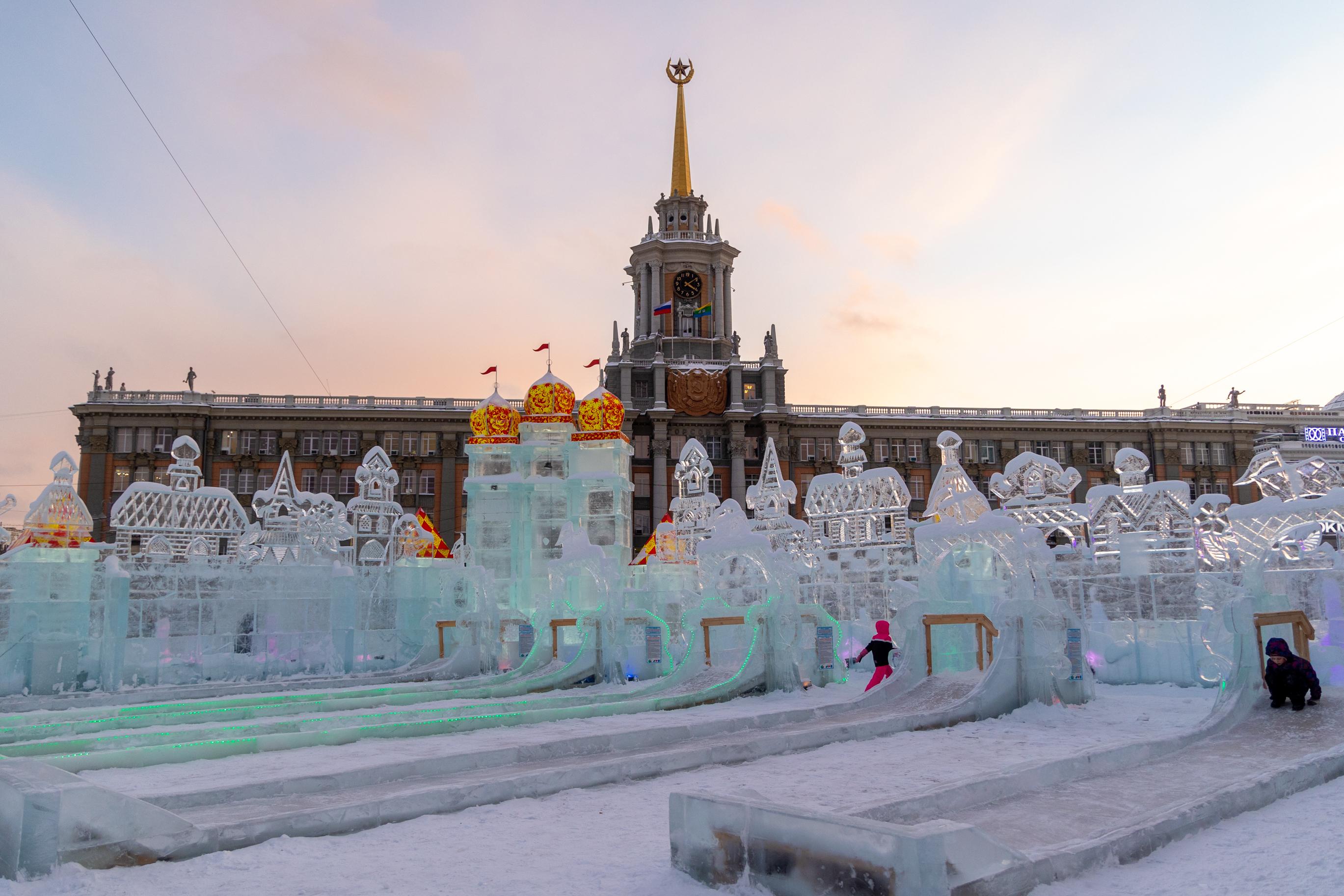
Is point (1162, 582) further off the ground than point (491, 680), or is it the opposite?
point (1162, 582)

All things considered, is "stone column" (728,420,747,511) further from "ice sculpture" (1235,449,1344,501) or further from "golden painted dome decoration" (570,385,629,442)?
"ice sculpture" (1235,449,1344,501)

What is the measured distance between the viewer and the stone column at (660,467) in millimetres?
59656

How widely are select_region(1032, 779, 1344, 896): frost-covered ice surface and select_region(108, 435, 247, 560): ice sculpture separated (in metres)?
20.4

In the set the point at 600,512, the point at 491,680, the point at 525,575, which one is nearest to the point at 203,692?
the point at 491,680

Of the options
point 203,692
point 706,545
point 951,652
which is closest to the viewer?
point 951,652

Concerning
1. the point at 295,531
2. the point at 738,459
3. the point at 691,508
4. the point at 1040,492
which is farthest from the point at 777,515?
the point at 738,459

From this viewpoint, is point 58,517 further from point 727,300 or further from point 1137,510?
point 727,300

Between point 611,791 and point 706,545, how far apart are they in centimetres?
1088

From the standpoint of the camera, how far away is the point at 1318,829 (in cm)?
654

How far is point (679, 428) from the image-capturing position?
61750mm

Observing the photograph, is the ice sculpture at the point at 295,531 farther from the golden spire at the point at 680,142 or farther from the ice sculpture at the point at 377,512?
the golden spire at the point at 680,142

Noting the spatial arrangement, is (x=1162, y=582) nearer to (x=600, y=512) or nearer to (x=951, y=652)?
(x=951, y=652)

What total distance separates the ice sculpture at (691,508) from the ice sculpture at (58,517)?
14.1 metres

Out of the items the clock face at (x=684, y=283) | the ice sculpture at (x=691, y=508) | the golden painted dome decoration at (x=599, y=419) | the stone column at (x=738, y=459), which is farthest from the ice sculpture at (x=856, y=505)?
the clock face at (x=684, y=283)
